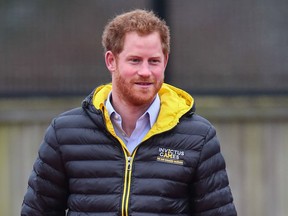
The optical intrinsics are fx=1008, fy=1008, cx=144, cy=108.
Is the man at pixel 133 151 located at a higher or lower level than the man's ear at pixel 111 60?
lower

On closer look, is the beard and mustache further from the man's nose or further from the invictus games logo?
the invictus games logo

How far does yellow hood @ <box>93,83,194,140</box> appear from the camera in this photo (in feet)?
13.3

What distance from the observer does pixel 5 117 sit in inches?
290

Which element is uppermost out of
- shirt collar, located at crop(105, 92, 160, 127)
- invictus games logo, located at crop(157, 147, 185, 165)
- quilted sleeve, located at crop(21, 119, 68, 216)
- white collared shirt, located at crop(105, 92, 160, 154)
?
shirt collar, located at crop(105, 92, 160, 127)

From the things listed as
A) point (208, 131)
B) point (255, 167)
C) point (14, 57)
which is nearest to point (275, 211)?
point (255, 167)

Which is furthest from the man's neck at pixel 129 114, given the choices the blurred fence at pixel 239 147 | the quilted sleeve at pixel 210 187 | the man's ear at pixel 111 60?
the blurred fence at pixel 239 147

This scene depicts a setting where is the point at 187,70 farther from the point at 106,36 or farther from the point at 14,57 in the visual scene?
the point at 106,36

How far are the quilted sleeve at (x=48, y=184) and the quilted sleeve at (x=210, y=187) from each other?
55 cm

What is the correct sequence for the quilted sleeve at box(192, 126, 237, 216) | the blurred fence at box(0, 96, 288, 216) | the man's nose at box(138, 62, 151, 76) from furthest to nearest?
the blurred fence at box(0, 96, 288, 216) < the quilted sleeve at box(192, 126, 237, 216) < the man's nose at box(138, 62, 151, 76)

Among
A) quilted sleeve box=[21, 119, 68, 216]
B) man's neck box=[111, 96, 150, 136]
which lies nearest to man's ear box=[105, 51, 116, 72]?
man's neck box=[111, 96, 150, 136]

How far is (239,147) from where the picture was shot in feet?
24.4

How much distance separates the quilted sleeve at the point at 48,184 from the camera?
162 inches

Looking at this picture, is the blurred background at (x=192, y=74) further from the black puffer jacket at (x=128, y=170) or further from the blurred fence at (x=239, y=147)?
the black puffer jacket at (x=128, y=170)

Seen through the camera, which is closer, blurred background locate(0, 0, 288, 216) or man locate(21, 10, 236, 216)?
man locate(21, 10, 236, 216)
